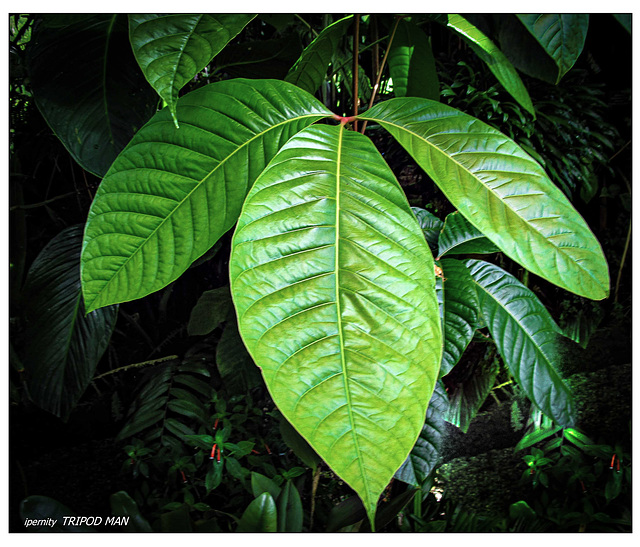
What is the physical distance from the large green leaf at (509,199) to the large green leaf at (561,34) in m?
0.15

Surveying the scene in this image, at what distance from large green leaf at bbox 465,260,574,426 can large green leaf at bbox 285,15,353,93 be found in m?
0.36

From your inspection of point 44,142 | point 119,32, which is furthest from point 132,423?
point 119,32

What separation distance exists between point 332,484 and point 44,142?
799 mm

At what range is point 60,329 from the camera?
754mm

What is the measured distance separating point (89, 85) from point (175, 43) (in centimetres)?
25

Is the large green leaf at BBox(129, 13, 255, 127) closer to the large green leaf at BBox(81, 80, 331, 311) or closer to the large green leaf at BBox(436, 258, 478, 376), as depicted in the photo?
the large green leaf at BBox(81, 80, 331, 311)

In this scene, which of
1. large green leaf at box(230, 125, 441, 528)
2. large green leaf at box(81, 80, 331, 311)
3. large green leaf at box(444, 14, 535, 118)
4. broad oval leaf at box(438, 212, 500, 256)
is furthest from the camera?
broad oval leaf at box(438, 212, 500, 256)

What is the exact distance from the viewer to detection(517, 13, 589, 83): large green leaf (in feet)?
1.79

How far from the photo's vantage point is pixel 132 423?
82cm

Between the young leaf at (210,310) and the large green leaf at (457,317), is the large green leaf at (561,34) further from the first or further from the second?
the young leaf at (210,310)

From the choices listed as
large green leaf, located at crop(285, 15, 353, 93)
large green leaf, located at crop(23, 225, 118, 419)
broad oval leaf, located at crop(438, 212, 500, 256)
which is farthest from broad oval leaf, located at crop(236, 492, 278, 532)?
large green leaf, located at crop(285, 15, 353, 93)

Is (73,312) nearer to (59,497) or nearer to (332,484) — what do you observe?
(59,497)

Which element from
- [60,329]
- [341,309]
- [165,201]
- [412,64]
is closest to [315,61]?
[412,64]

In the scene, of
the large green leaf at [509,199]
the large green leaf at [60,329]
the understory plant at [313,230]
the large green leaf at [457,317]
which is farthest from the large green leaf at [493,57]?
the large green leaf at [60,329]
